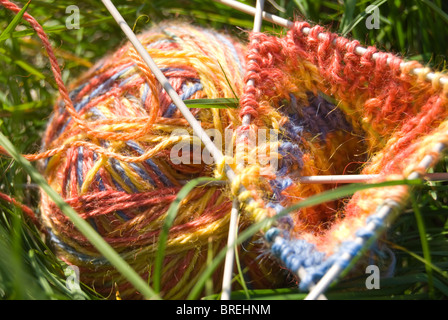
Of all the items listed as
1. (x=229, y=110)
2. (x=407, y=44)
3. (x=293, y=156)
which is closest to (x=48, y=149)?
(x=229, y=110)

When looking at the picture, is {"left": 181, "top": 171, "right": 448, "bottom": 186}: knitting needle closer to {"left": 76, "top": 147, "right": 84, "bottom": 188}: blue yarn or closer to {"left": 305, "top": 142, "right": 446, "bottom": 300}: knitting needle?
{"left": 305, "top": 142, "right": 446, "bottom": 300}: knitting needle

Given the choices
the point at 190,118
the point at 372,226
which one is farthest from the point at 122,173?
the point at 372,226

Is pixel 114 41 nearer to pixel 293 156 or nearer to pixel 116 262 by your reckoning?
pixel 293 156

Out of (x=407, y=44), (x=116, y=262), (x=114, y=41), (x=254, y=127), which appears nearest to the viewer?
(x=116, y=262)

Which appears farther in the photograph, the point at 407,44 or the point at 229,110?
the point at 407,44

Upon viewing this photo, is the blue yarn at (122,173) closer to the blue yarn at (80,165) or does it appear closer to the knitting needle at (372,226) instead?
the blue yarn at (80,165)

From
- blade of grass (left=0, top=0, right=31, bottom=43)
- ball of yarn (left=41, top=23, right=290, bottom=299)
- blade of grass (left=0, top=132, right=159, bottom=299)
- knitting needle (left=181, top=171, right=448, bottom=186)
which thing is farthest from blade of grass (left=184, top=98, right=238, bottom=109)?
blade of grass (left=0, top=0, right=31, bottom=43)
